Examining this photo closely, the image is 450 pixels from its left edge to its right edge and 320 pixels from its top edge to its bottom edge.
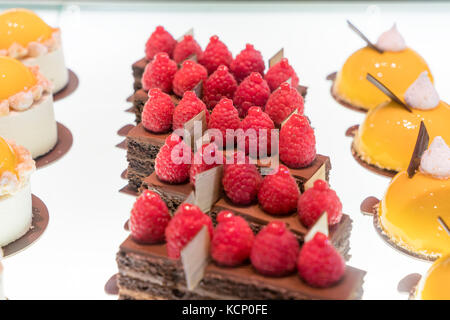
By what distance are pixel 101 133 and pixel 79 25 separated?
151 centimetres

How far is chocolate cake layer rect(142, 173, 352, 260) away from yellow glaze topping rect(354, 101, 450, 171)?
3.29ft

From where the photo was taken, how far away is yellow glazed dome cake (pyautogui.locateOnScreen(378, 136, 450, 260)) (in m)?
3.52

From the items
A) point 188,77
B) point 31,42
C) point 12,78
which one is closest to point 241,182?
point 188,77

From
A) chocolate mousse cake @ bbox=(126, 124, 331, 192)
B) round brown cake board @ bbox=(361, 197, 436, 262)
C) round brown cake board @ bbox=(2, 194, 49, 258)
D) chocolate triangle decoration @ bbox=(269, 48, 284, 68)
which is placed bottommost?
round brown cake board @ bbox=(2, 194, 49, 258)

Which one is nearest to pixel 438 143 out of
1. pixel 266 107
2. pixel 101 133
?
pixel 266 107

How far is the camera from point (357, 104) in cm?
500

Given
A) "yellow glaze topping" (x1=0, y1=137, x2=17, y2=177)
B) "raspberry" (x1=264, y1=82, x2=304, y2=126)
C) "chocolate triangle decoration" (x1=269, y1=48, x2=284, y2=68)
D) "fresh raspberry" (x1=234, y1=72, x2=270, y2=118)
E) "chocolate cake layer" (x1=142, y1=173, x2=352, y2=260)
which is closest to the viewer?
"chocolate cake layer" (x1=142, y1=173, x2=352, y2=260)

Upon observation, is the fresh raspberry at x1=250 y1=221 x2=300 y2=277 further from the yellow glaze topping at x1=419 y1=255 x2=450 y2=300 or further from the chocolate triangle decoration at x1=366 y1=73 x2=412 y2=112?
the chocolate triangle decoration at x1=366 y1=73 x2=412 y2=112

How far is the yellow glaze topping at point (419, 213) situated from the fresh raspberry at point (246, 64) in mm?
1241

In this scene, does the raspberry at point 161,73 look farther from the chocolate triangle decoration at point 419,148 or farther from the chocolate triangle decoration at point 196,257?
the chocolate triangle decoration at point 196,257

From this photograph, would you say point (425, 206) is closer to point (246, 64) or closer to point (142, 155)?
point (246, 64)

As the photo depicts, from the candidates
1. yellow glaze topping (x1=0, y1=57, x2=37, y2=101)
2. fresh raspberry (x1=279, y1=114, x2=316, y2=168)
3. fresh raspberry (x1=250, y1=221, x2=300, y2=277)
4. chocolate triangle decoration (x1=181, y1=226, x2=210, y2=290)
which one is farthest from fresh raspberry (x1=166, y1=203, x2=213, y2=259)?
yellow glaze topping (x1=0, y1=57, x2=37, y2=101)

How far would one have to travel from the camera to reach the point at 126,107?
5.00 m

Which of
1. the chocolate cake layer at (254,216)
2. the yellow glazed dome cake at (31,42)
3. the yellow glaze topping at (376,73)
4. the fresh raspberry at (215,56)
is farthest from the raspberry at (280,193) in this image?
the yellow glazed dome cake at (31,42)
